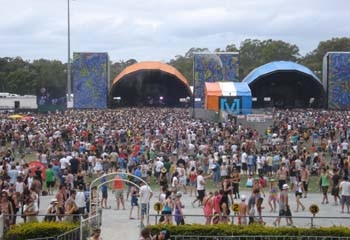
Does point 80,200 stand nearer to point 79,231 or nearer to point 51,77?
point 79,231

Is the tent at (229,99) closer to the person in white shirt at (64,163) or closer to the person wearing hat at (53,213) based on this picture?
the person in white shirt at (64,163)

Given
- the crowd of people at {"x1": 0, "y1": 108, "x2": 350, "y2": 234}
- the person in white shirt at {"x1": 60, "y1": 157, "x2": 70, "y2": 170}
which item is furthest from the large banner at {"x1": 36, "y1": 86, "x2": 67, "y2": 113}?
the person in white shirt at {"x1": 60, "y1": 157, "x2": 70, "y2": 170}

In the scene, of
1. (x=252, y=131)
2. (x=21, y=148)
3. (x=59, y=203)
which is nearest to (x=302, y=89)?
(x=252, y=131)

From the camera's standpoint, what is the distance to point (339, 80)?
66.8 meters

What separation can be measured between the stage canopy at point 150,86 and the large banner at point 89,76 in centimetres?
356

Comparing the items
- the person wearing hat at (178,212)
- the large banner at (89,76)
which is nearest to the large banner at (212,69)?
the large banner at (89,76)

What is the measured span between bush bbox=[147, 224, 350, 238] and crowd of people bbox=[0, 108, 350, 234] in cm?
73

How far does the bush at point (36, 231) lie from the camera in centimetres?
1409

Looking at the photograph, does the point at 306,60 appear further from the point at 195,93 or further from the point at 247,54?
the point at 195,93

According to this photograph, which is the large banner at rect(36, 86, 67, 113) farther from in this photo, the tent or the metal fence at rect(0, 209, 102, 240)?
the metal fence at rect(0, 209, 102, 240)

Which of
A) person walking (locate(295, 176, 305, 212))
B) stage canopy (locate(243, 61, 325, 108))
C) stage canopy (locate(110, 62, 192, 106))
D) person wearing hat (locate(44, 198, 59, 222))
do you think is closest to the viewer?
person wearing hat (locate(44, 198, 59, 222))

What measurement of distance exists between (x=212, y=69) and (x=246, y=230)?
5432cm

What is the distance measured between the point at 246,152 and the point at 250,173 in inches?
58.6

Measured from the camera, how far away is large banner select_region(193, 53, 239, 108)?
222ft
